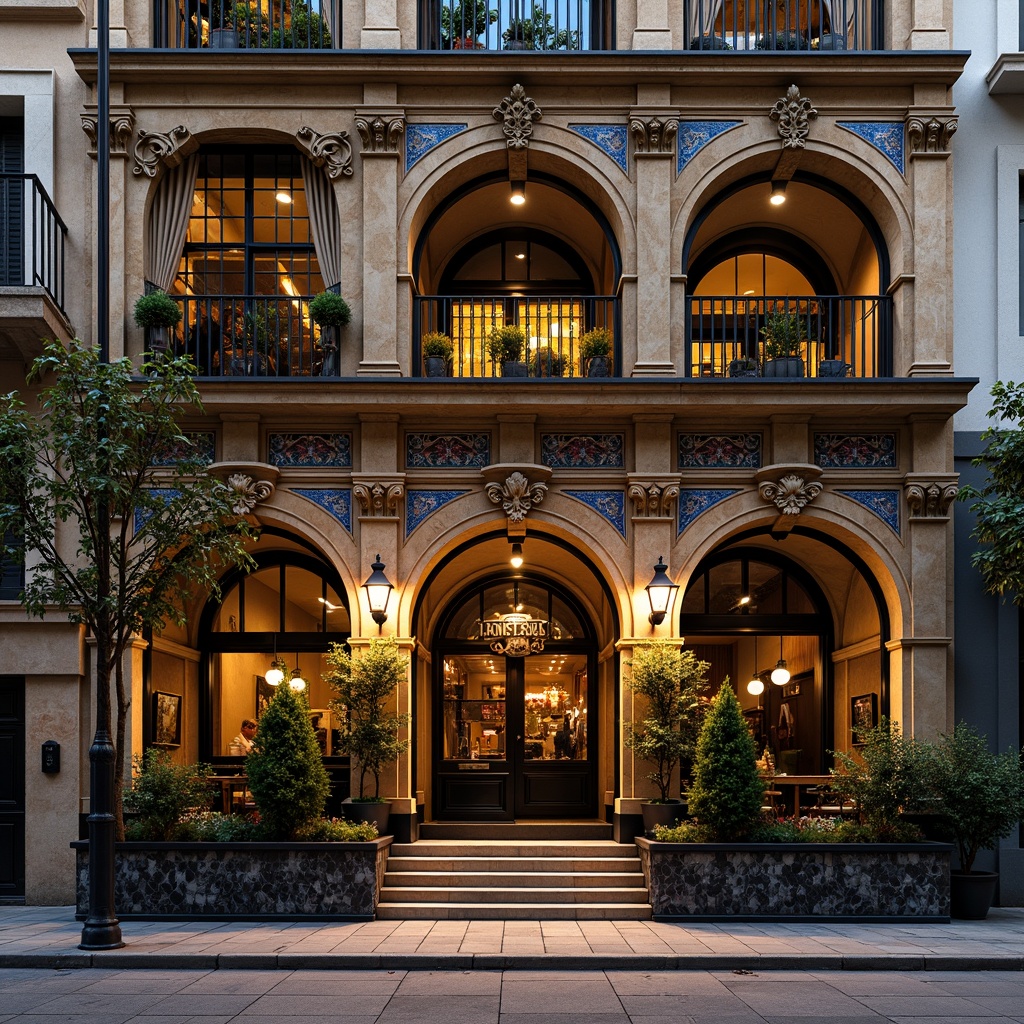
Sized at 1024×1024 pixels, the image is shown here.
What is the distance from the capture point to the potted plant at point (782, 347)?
15.6 m

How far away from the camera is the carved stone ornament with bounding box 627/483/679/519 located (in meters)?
15.4

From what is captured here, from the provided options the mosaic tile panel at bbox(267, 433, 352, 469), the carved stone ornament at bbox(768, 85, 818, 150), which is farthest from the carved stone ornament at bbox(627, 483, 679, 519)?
Result: the carved stone ornament at bbox(768, 85, 818, 150)

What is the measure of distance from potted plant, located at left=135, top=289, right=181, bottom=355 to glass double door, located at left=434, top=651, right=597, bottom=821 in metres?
6.85

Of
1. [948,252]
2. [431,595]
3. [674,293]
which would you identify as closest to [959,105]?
[948,252]

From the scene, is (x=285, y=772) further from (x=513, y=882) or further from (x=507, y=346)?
(x=507, y=346)

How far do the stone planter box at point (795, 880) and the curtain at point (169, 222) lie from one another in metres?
10.2

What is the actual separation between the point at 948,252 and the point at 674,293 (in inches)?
148

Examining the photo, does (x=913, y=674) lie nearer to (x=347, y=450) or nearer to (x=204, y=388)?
(x=347, y=450)

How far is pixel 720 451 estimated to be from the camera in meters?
15.7

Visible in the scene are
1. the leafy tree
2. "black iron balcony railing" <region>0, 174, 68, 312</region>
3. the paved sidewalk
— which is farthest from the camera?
"black iron balcony railing" <region>0, 174, 68, 312</region>

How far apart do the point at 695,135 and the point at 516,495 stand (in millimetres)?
5615

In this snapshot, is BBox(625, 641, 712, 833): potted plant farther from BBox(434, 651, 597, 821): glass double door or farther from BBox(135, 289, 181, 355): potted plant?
BBox(135, 289, 181, 355): potted plant

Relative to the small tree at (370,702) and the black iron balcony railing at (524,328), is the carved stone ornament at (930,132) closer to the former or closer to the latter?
the black iron balcony railing at (524,328)

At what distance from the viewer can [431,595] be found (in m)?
18.5
